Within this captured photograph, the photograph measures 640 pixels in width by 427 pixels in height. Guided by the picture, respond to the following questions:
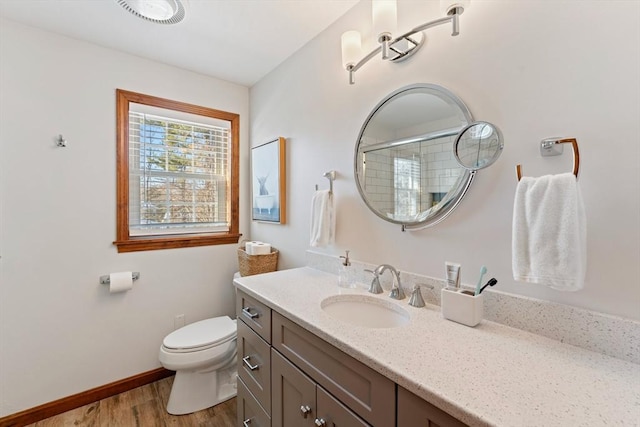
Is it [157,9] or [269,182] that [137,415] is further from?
[157,9]

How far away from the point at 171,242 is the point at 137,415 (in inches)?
44.7

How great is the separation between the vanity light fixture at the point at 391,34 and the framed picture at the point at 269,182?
0.86 metres

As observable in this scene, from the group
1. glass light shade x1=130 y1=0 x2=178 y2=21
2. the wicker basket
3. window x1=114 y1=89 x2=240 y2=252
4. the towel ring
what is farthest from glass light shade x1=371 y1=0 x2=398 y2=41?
window x1=114 y1=89 x2=240 y2=252

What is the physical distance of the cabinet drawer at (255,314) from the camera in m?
1.25

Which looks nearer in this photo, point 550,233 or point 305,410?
point 550,233

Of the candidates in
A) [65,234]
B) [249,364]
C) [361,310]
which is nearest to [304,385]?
[361,310]

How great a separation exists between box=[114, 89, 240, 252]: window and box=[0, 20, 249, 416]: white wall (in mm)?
79

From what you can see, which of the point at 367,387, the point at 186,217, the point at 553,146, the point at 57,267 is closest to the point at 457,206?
the point at 553,146

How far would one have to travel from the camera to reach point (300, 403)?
1028mm

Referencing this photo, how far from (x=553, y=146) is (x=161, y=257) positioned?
2.40m

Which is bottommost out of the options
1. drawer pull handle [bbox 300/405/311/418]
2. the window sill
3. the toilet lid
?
the toilet lid

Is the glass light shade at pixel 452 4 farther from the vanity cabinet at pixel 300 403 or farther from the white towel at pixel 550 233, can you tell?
the vanity cabinet at pixel 300 403

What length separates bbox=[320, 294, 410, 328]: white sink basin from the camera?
47.5 inches

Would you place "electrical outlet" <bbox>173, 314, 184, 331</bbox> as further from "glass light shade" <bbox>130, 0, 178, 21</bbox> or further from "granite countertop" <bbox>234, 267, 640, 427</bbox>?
"glass light shade" <bbox>130, 0, 178, 21</bbox>
